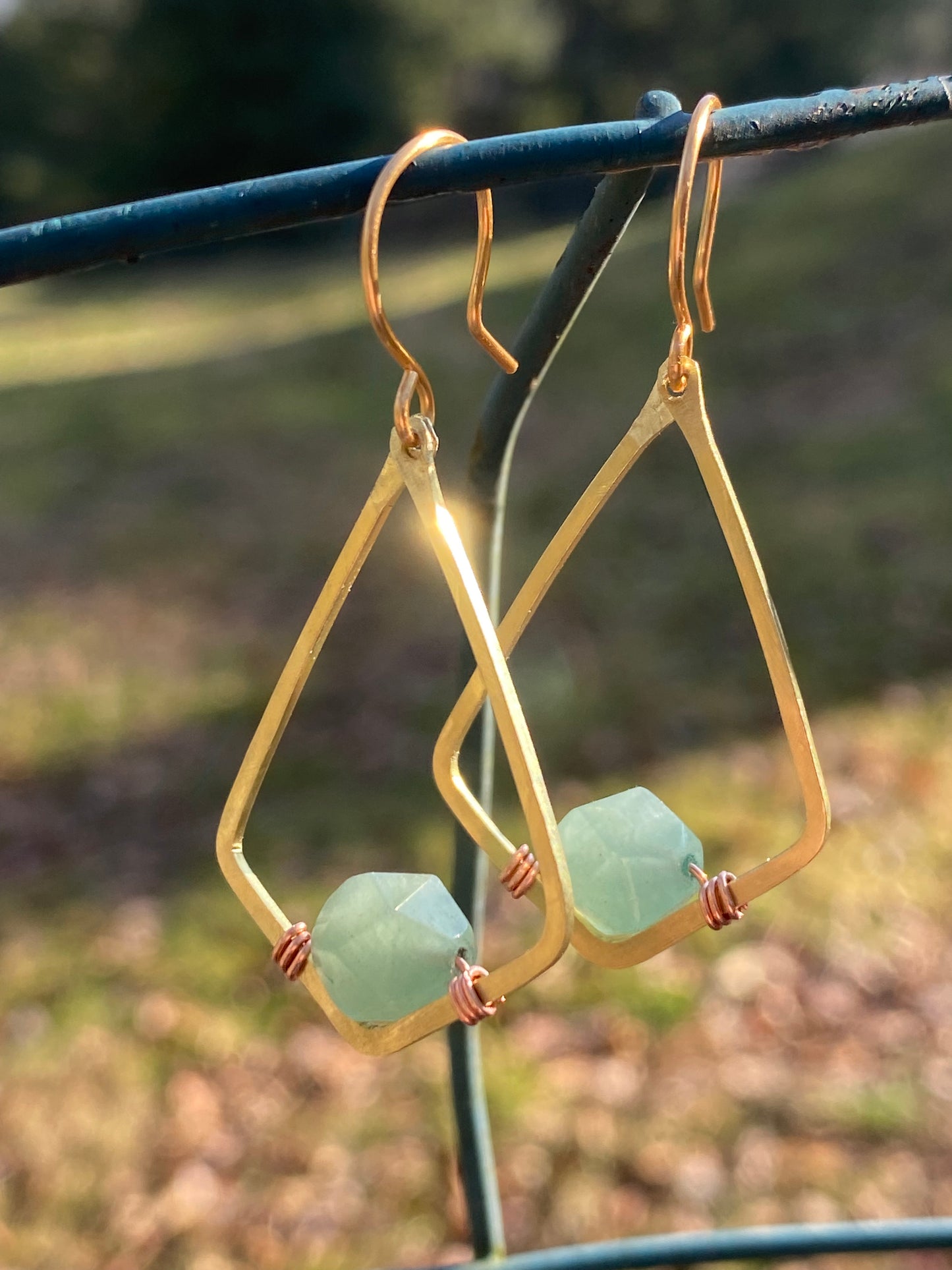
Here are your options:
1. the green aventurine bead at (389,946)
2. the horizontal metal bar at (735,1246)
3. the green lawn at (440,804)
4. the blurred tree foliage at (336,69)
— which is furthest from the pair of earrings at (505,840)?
the blurred tree foliage at (336,69)

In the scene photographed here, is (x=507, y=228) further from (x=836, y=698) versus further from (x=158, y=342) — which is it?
(x=836, y=698)

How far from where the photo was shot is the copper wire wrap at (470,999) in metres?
0.67

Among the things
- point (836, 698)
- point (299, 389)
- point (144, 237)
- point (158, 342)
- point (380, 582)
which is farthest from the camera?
point (158, 342)

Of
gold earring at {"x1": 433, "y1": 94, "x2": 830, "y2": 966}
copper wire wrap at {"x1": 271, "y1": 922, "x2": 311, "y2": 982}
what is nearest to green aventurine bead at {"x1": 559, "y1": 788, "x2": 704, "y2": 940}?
gold earring at {"x1": 433, "y1": 94, "x2": 830, "y2": 966}

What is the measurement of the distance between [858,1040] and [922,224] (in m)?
6.60

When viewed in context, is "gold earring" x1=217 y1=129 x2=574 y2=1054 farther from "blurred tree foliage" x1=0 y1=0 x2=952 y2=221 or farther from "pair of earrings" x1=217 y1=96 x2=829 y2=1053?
"blurred tree foliage" x1=0 y1=0 x2=952 y2=221

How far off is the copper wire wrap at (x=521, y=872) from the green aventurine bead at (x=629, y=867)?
0.02 metres

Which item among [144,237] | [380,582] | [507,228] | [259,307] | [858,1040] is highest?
[507,228]

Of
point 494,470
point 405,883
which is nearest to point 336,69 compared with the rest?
point 494,470

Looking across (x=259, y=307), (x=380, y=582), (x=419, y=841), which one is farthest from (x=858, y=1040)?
(x=259, y=307)

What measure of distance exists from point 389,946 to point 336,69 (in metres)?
14.8

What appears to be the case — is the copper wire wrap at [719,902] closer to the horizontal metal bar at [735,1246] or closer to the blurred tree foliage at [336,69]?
the horizontal metal bar at [735,1246]

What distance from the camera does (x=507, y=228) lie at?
13398 millimetres

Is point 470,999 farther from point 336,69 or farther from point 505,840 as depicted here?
point 336,69
